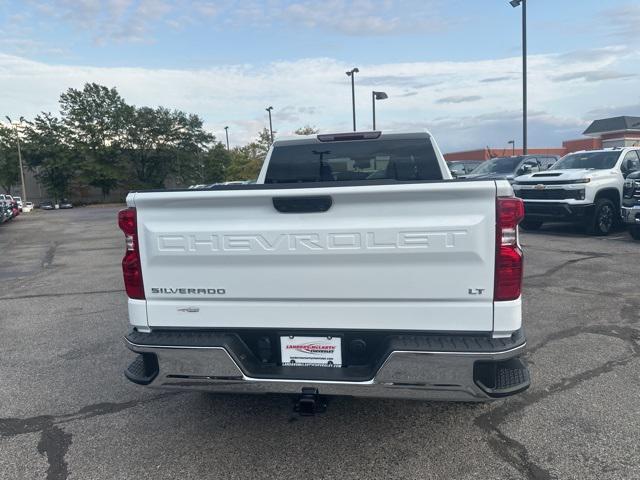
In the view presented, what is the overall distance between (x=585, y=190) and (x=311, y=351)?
1104 centimetres

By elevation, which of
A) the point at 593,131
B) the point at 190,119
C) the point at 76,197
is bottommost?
the point at 76,197

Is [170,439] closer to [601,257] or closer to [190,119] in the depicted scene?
[601,257]

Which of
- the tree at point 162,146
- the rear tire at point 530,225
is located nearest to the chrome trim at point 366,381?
the rear tire at point 530,225

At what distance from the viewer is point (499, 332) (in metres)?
2.75

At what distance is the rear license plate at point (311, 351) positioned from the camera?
9.65ft

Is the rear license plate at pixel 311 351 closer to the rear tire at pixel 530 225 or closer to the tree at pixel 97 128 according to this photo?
the rear tire at pixel 530 225

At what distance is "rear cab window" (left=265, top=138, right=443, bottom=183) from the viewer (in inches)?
193

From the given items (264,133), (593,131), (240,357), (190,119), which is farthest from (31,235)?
(593,131)

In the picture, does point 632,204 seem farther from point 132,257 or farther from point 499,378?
point 132,257

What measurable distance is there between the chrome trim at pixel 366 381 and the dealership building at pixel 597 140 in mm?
44289

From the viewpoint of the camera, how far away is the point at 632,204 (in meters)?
11.1

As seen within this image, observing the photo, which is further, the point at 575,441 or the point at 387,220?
the point at 575,441

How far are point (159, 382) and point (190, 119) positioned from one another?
68.4m

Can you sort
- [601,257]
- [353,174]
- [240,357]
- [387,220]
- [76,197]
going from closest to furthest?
1. [387,220]
2. [240,357]
3. [353,174]
4. [601,257]
5. [76,197]
